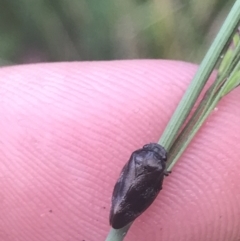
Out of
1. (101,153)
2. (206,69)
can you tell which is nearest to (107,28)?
(101,153)

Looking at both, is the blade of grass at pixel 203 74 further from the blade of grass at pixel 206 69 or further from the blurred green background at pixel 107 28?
the blurred green background at pixel 107 28

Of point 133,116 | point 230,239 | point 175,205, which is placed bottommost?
point 230,239

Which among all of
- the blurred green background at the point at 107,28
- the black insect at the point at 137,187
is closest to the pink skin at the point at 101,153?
the black insect at the point at 137,187

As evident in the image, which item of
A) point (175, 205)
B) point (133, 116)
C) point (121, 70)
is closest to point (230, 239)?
point (175, 205)

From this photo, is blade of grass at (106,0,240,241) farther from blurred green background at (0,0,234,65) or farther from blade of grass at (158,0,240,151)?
blurred green background at (0,0,234,65)

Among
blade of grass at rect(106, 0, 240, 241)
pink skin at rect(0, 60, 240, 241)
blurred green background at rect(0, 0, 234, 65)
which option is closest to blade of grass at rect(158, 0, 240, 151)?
blade of grass at rect(106, 0, 240, 241)

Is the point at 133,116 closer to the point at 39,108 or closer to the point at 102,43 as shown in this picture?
the point at 39,108

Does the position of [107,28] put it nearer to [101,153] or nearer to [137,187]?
[101,153]
